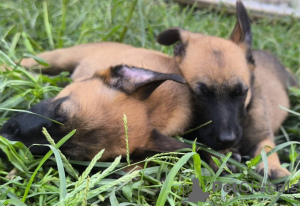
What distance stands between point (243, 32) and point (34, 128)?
2317 millimetres

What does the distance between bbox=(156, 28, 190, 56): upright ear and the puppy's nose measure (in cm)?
106

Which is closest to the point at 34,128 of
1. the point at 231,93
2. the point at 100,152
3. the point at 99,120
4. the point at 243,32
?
the point at 99,120

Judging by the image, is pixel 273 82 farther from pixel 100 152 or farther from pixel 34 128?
pixel 100 152

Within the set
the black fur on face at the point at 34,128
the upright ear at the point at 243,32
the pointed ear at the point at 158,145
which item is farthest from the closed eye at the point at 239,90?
the black fur on face at the point at 34,128

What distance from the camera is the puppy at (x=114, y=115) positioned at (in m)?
3.05

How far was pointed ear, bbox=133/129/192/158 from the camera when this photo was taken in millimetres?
3158

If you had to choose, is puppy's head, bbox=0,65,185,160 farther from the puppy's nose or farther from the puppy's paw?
the puppy's paw

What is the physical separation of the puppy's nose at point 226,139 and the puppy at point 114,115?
297mm

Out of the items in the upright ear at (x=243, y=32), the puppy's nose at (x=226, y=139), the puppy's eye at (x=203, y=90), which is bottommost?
the puppy's nose at (x=226, y=139)

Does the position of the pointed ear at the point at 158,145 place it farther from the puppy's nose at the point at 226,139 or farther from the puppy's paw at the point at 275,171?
the puppy's paw at the point at 275,171

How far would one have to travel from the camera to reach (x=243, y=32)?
14.6 feet

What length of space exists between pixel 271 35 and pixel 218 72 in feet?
9.60

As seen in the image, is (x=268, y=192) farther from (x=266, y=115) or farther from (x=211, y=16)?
(x=211, y=16)

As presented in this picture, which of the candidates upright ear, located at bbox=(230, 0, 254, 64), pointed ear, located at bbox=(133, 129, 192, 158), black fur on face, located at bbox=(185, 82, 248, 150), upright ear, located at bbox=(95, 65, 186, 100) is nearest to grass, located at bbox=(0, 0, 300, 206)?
pointed ear, located at bbox=(133, 129, 192, 158)
